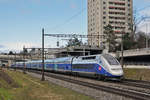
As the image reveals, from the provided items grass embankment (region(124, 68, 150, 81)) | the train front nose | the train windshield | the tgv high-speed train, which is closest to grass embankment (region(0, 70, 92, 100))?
the tgv high-speed train

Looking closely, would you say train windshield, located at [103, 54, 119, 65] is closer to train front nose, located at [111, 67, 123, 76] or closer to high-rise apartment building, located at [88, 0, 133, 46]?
train front nose, located at [111, 67, 123, 76]

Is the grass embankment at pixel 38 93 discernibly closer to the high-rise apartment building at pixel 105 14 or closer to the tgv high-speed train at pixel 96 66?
the tgv high-speed train at pixel 96 66

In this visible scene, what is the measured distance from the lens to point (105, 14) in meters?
136

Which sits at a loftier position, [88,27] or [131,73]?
[88,27]

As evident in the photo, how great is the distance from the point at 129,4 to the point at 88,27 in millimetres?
27898

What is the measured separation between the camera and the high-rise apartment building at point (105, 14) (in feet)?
439

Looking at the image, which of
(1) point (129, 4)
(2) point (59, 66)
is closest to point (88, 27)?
(1) point (129, 4)

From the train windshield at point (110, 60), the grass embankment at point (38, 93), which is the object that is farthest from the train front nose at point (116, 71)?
the grass embankment at point (38, 93)

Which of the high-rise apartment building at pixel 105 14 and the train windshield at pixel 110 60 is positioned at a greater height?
the high-rise apartment building at pixel 105 14

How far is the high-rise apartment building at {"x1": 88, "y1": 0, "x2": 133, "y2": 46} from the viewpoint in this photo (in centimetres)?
13375

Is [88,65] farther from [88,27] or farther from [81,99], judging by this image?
[88,27]

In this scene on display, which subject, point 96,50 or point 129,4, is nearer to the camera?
point 96,50

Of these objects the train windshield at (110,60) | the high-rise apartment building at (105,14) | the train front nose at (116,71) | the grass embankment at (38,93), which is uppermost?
the high-rise apartment building at (105,14)

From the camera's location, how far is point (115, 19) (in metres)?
140
